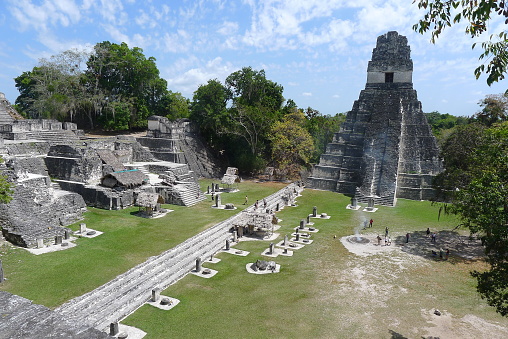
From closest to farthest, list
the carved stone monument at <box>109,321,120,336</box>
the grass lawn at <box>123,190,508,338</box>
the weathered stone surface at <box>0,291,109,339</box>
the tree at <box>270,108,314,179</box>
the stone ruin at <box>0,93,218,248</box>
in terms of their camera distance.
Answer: the weathered stone surface at <box>0,291,109,339</box>, the carved stone monument at <box>109,321,120,336</box>, the grass lawn at <box>123,190,508,338</box>, the stone ruin at <box>0,93,218,248</box>, the tree at <box>270,108,314,179</box>

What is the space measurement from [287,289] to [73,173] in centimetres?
1694

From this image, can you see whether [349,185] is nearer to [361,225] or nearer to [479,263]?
[361,225]

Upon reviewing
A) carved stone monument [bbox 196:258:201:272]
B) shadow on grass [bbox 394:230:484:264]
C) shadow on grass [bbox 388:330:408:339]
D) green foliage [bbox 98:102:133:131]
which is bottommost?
shadow on grass [bbox 388:330:408:339]

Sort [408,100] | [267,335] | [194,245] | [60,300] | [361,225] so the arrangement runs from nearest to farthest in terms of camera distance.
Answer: [267,335], [60,300], [194,245], [361,225], [408,100]

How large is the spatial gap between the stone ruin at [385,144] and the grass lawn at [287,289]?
9819 mm

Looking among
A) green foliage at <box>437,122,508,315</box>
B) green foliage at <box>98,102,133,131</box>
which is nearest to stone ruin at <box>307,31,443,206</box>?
green foliage at <box>437,122,508,315</box>

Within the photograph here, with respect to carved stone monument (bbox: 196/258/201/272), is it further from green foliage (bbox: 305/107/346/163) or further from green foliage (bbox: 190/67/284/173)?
green foliage (bbox: 305/107/346/163)

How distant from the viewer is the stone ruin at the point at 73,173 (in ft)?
53.6

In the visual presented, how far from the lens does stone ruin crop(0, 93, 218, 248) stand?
16.3m

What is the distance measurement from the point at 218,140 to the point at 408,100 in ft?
63.5

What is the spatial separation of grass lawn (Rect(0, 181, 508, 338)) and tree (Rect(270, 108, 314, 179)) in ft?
50.5

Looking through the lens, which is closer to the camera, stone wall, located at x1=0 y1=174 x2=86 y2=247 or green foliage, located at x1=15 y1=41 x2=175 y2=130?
stone wall, located at x1=0 y1=174 x2=86 y2=247

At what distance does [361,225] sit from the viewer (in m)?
20.0

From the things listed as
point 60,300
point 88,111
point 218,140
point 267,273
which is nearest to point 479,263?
point 267,273
